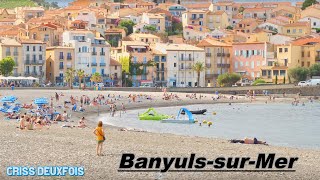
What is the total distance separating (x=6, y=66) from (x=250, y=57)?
28739 mm

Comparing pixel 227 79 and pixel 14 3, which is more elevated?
pixel 14 3

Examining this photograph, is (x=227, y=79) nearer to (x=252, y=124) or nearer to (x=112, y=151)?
(x=252, y=124)

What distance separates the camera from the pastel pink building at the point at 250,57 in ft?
328

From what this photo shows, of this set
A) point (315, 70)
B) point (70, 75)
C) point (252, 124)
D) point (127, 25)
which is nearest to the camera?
point (252, 124)

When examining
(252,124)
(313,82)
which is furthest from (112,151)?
(313,82)

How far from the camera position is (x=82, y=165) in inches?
1003

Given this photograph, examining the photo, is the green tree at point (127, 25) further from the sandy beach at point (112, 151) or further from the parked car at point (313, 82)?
the sandy beach at point (112, 151)

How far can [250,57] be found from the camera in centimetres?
10044

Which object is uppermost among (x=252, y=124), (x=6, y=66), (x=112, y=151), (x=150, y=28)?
(x=150, y=28)

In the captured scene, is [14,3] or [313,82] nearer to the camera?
[313,82]

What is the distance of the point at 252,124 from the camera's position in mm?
54469

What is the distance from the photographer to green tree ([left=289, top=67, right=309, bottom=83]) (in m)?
94.1

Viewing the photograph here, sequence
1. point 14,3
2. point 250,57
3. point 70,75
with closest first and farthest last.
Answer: point 70,75, point 250,57, point 14,3

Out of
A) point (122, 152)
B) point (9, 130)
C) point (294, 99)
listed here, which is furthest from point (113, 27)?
point (122, 152)
